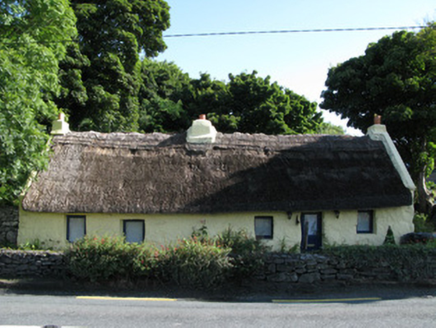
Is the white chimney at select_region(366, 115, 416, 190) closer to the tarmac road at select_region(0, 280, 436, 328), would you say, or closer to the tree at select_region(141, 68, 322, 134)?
→ the tarmac road at select_region(0, 280, 436, 328)

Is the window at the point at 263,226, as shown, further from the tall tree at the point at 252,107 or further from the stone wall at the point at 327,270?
the tall tree at the point at 252,107

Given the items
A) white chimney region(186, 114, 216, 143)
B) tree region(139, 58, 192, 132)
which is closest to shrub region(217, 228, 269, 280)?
white chimney region(186, 114, 216, 143)

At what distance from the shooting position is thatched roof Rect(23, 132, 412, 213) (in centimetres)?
1373

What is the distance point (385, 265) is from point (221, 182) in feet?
19.5

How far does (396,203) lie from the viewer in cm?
1426

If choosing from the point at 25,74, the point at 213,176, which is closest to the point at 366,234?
the point at 213,176

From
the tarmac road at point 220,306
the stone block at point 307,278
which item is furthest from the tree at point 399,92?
the stone block at point 307,278

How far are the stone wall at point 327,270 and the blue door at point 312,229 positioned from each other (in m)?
2.36

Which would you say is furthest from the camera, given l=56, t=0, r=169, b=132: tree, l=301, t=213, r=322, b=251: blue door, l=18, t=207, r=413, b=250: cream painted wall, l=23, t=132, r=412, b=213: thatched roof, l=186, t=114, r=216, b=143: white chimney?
l=56, t=0, r=169, b=132: tree

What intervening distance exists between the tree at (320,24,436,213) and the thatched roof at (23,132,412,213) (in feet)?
24.4

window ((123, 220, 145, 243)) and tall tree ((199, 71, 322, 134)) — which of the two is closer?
window ((123, 220, 145, 243))

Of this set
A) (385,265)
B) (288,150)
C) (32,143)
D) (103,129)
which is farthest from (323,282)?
(103,129)

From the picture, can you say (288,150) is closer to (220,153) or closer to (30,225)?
(220,153)

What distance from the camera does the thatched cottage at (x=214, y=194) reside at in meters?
13.8
